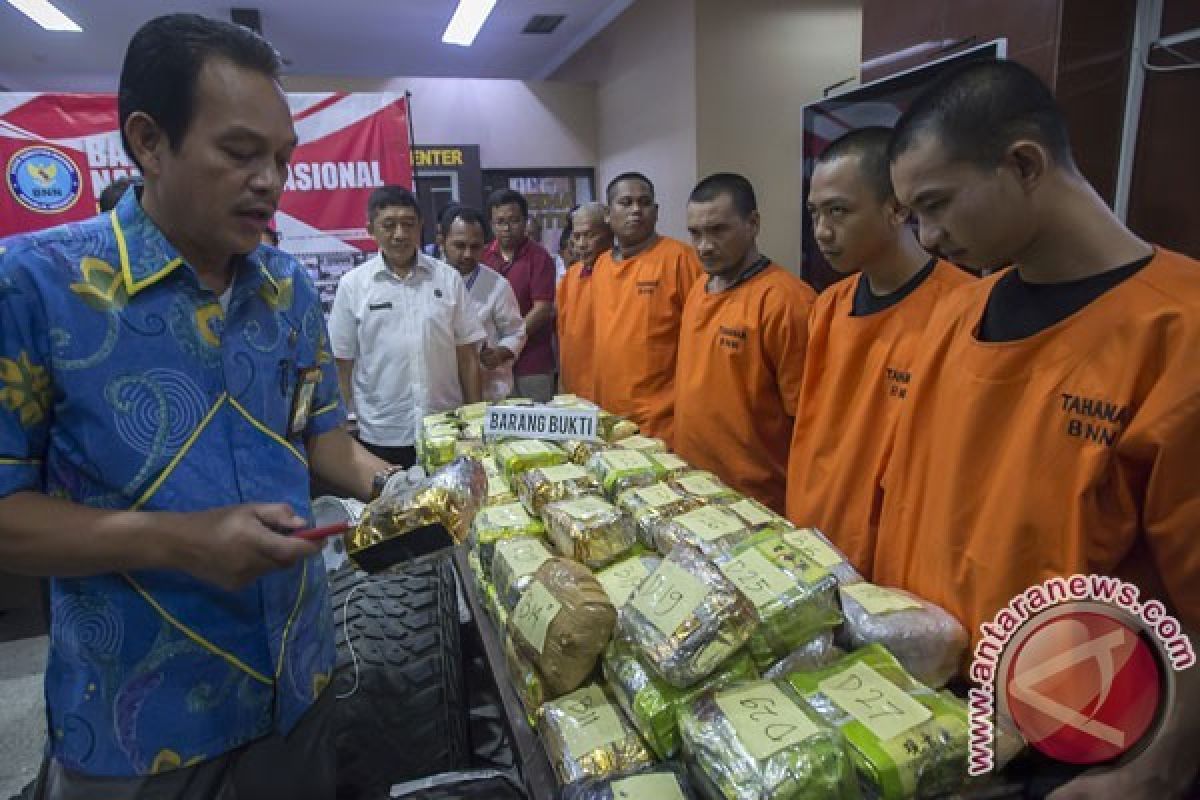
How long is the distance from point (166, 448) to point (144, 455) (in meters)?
0.03

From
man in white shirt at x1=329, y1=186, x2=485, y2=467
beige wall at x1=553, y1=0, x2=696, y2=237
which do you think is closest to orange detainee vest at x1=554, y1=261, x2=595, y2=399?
man in white shirt at x1=329, y1=186, x2=485, y2=467

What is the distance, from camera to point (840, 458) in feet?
5.35

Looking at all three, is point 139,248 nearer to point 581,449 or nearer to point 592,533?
point 592,533

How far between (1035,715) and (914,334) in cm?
91

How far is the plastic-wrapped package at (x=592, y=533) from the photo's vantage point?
3.91 ft

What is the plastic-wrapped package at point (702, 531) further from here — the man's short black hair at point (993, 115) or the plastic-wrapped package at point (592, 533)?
the man's short black hair at point (993, 115)

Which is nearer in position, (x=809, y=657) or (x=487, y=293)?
(x=809, y=657)

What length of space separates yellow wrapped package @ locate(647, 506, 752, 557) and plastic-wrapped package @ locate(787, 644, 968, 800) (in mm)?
296

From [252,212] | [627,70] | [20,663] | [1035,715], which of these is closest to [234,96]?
[252,212]

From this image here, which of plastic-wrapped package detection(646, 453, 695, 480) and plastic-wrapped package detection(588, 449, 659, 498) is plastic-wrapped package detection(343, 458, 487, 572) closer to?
plastic-wrapped package detection(588, 449, 659, 498)

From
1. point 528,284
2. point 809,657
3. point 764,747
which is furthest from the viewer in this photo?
point 528,284

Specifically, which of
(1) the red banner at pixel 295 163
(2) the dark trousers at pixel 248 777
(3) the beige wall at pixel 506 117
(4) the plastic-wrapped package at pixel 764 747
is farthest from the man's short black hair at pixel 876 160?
(3) the beige wall at pixel 506 117

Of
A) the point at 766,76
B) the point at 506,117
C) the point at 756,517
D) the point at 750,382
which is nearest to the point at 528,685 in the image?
the point at 756,517

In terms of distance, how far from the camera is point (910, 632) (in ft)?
3.06
